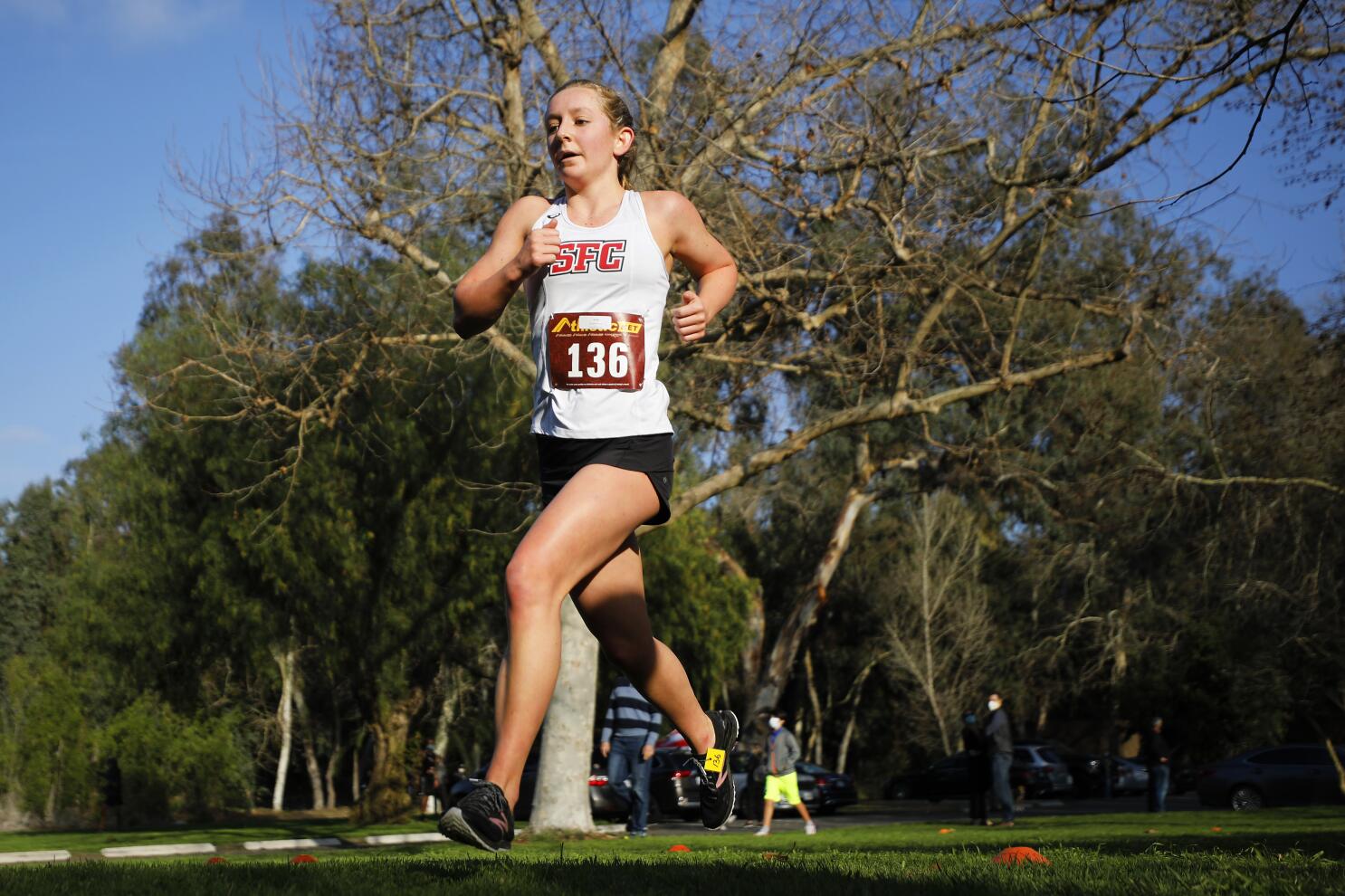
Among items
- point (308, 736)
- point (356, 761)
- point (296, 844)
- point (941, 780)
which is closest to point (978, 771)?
point (296, 844)

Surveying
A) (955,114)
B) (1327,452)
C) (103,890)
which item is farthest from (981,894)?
(1327,452)

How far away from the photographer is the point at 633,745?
16.3 m

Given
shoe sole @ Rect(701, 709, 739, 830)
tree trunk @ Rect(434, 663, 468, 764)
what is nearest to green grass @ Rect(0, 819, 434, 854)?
shoe sole @ Rect(701, 709, 739, 830)

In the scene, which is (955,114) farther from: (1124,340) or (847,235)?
(1124,340)

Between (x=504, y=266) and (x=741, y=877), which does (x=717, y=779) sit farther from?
(x=504, y=266)

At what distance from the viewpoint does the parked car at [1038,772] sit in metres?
35.6

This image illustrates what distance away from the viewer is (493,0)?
17.0 m

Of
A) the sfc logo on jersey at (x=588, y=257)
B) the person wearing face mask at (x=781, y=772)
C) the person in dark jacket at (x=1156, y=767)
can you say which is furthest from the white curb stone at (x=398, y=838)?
the sfc logo on jersey at (x=588, y=257)

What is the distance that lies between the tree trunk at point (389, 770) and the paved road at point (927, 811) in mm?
5785

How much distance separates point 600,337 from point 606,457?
372 millimetres

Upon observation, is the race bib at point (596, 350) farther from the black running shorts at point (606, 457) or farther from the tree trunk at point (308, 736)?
the tree trunk at point (308, 736)

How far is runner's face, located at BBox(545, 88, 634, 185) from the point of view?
4391 mm

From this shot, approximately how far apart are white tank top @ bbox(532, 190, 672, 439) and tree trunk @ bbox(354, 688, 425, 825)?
81.3 ft

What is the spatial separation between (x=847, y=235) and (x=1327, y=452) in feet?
32.5
